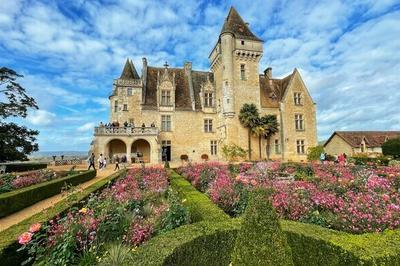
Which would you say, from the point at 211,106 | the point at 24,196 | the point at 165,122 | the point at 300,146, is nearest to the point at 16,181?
the point at 24,196

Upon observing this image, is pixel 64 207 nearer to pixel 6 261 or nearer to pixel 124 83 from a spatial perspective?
pixel 6 261

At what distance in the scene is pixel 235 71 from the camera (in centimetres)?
2798

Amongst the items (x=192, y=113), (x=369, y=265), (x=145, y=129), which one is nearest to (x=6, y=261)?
(x=369, y=265)

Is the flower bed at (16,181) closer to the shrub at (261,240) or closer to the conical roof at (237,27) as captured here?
the shrub at (261,240)

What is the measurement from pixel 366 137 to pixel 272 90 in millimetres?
14804

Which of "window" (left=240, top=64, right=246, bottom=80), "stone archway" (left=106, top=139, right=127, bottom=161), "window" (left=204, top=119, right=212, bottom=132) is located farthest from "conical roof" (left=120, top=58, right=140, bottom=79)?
"window" (left=240, top=64, right=246, bottom=80)

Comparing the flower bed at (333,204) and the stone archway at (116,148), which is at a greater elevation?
the stone archway at (116,148)

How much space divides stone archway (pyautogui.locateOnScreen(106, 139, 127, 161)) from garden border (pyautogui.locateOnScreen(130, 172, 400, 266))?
2363cm

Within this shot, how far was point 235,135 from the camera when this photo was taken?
2716 cm

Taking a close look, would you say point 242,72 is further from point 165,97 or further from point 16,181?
point 16,181

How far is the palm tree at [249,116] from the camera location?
87.9 feet

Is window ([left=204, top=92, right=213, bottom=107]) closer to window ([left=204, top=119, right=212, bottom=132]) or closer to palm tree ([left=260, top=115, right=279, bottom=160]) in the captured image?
window ([left=204, top=119, right=212, bottom=132])

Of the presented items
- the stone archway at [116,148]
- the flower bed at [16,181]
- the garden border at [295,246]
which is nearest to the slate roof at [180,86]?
the stone archway at [116,148]

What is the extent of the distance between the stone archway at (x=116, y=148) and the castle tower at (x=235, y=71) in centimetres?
1097
